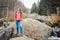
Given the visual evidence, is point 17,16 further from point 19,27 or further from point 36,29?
point 36,29

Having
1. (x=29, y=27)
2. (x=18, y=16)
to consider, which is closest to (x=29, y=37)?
(x=29, y=27)

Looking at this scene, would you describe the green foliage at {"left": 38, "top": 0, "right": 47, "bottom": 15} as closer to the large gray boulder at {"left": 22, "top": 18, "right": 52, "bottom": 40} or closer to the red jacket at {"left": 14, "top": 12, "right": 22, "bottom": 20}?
the large gray boulder at {"left": 22, "top": 18, "right": 52, "bottom": 40}

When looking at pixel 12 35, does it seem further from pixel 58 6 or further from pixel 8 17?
pixel 58 6

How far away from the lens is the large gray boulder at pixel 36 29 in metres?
3.15

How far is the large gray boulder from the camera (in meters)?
3.15

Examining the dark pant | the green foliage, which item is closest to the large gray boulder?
the dark pant

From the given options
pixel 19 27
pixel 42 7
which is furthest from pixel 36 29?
pixel 42 7

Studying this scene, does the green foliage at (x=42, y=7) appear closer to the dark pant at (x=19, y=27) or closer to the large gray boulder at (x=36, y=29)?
the large gray boulder at (x=36, y=29)

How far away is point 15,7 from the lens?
3.22 m

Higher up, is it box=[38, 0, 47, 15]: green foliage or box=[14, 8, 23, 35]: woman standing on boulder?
box=[38, 0, 47, 15]: green foliage

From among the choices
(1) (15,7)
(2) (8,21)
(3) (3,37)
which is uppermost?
(1) (15,7)

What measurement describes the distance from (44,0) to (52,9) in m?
0.21

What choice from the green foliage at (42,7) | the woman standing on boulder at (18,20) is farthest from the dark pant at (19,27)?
the green foliage at (42,7)

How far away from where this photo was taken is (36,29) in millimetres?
3180
